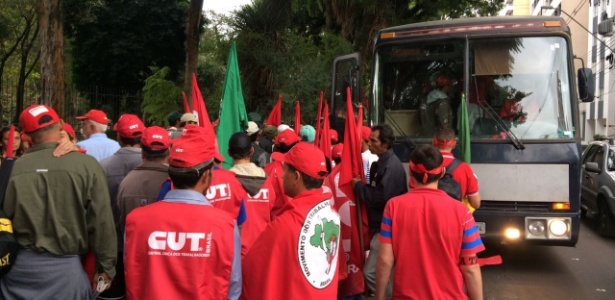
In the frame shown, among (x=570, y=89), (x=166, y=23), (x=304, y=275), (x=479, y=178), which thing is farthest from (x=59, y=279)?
(x=166, y=23)

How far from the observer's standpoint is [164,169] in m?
4.13

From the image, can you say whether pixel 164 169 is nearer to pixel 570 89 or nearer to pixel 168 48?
pixel 570 89

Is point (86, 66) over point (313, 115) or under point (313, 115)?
over

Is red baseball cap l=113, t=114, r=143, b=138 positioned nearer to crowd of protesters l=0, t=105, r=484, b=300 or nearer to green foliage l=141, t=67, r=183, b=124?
crowd of protesters l=0, t=105, r=484, b=300

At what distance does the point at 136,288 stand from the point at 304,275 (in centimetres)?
79

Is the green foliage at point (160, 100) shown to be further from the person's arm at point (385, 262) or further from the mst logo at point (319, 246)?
the mst logo at point (319, 246)

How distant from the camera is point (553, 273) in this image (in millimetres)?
7672

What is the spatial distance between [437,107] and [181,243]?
5103 millimetres

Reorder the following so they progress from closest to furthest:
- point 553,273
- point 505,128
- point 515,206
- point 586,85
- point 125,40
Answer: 1. point 515,206
2. point 505,128
3. point 586,85
4. point 553,273
5. point 125,40

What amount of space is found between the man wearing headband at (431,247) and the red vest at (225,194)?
3.57 ft

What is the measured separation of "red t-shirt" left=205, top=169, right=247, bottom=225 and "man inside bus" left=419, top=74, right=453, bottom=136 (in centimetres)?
371

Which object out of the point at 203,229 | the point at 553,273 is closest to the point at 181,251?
the point at 203,229

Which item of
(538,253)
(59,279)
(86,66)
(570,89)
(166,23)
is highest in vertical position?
(166,23)

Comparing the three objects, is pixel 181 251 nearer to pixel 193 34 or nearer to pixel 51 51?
pixel 51 51
